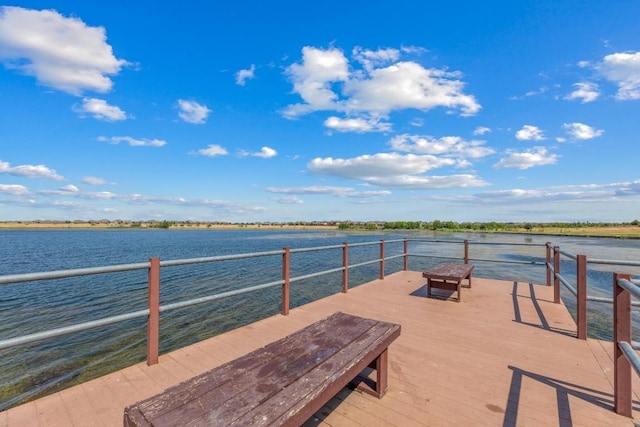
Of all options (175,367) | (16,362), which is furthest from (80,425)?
(16,362)

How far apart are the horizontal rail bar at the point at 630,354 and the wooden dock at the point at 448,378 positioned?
1.79 ft

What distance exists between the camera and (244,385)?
166cm

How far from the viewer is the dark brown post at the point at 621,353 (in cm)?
219

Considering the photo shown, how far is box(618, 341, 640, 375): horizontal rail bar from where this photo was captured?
1600 mm

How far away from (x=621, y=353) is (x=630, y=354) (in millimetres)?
512

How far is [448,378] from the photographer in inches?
108

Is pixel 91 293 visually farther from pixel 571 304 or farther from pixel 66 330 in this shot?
pixel 571 304

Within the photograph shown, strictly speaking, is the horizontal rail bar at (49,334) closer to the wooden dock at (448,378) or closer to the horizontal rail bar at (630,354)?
the wooden dock at (448,378)

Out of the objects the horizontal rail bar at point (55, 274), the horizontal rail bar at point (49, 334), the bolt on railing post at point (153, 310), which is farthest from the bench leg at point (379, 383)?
the horizontal rail bar at point (55, 274)

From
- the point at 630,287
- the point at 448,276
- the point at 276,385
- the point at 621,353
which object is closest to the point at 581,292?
the point at 621,353

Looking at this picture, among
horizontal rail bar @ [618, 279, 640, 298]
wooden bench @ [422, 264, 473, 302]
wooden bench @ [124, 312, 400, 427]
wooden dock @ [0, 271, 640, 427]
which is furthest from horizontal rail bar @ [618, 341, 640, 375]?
wooden bench @ [422, 264, 473, 302]

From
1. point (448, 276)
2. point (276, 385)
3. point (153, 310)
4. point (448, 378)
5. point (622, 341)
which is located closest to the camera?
point (276, 385)

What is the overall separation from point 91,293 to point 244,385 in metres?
12.5

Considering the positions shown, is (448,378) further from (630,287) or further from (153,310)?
(153,310)
